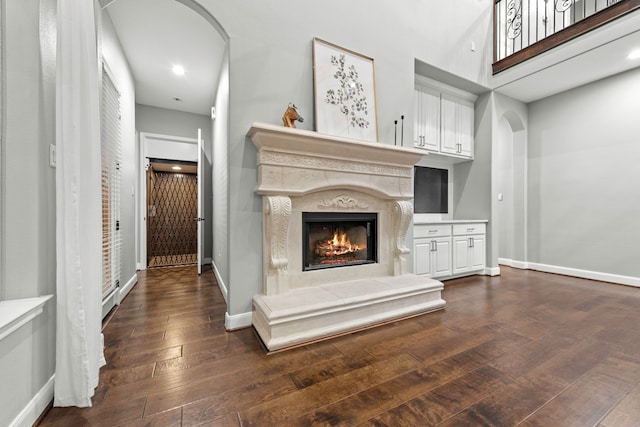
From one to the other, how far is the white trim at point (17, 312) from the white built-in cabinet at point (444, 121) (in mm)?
3829

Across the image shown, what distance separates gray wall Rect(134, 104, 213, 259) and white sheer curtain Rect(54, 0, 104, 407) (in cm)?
288

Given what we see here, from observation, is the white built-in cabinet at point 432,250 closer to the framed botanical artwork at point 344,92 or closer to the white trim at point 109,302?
the framed botanical artwork at point 344,92

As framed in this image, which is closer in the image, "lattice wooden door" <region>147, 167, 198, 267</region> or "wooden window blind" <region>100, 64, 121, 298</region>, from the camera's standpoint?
"wooden window blind" <region>100, 64, 121, 298</region>

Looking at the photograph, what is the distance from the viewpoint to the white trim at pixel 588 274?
3.45 meters

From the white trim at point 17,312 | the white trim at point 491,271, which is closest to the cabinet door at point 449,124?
the white trim at point 491,271

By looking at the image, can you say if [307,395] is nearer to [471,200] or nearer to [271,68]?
[271,68]

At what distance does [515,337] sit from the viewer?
6.60ft

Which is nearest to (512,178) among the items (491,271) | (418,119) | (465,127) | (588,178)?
(588,178)

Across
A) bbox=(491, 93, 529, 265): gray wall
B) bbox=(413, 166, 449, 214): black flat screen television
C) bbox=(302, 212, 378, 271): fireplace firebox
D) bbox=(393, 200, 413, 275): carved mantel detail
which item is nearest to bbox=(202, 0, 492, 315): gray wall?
bbox=(302, 212, 378, 271): fireplace firebox

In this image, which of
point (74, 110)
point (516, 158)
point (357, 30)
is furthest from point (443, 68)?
point (74, 110)

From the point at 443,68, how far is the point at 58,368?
15.0ft

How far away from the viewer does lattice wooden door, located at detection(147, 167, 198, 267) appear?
18.1 ft

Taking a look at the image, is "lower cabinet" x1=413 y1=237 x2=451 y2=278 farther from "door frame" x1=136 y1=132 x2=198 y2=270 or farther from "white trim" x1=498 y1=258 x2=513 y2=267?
"door frame" x1=136 y1=132 x2=198 y2=270

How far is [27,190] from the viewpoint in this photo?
1.23 m
